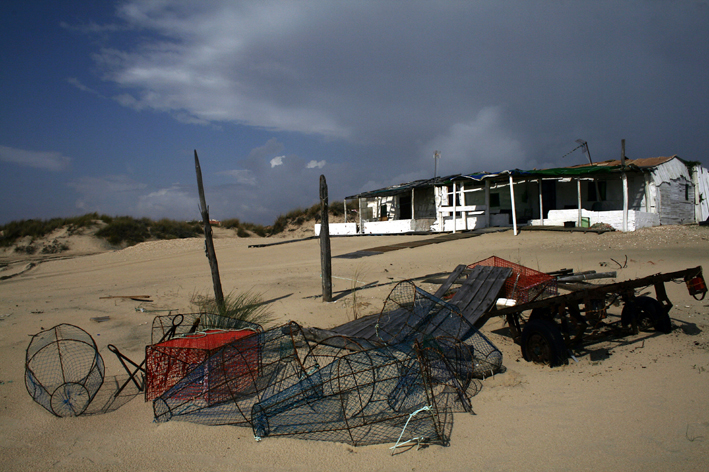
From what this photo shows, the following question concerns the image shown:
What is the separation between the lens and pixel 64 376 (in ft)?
15.4

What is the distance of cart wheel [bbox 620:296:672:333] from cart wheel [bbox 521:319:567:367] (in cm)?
147

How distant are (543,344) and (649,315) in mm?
1987

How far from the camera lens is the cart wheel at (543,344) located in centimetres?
457

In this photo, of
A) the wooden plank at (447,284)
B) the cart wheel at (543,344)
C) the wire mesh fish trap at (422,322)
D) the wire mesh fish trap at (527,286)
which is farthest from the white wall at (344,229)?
the cart wheel at (543,344)

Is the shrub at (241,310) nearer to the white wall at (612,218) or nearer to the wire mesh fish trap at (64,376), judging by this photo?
the wire mesh fish trap at (64,376)

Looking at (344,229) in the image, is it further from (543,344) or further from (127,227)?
(543,344)

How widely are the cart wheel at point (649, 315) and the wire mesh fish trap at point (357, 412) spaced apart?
330cm

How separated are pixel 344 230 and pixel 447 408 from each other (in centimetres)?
2423

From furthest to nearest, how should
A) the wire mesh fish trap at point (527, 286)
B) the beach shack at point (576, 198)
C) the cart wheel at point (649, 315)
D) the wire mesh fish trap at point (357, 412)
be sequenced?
1. the beach shack at point (576, 198)
2. the wire mesh fish trap at point (527, 286)
3. the cart wheel at point (649, 315)
4. the wire mesh fish trap at point (357, 412)

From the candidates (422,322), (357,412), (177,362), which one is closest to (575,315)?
(422,322)

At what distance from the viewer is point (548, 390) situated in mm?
4180

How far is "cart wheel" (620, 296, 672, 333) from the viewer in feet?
17.9

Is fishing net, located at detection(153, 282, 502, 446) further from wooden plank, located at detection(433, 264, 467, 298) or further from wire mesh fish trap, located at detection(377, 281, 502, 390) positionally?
wooden plank, located at detection(433, 264, 467, 298)


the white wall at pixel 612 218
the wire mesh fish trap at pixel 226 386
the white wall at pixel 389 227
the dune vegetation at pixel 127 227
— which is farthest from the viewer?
the dune vegetation at pixel 127 227
